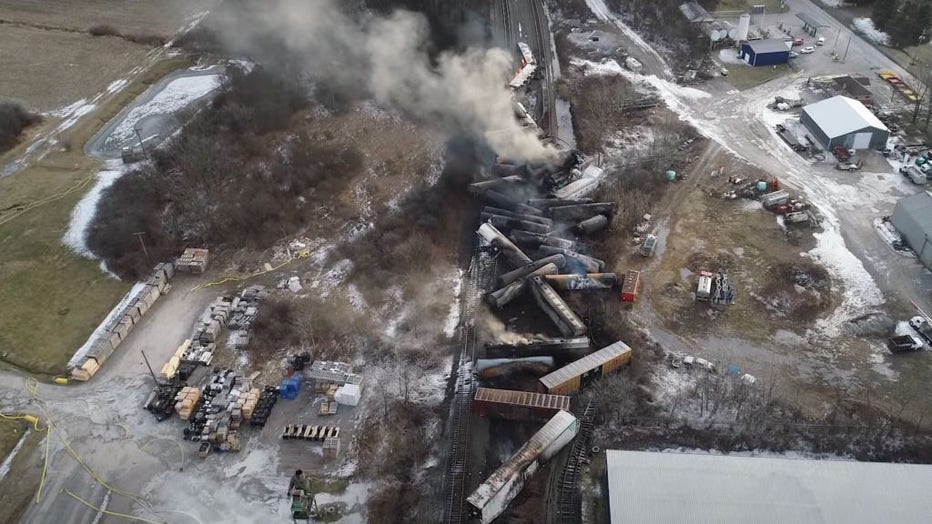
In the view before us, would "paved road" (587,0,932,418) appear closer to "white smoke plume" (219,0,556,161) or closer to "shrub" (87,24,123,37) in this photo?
"white smoke plume" (219,0,556,161)

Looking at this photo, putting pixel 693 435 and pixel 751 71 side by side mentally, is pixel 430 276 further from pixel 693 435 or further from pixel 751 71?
pixel 751 71

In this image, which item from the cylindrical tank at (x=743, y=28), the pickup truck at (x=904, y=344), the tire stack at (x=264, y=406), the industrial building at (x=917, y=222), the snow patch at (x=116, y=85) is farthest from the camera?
the cylindrical tank at (x=743, y=28)

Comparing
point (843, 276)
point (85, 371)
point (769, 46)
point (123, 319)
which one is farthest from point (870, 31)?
point (85, 371)

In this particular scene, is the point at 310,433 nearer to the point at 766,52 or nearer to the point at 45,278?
the point at 45,278

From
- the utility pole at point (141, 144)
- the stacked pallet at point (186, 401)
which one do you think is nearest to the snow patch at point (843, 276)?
the stacked pallet at point (186, 401)

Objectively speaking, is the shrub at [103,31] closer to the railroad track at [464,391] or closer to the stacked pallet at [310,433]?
the railroad track at [464,391]

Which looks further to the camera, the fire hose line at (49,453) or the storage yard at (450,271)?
the storage yard at (450,271)
